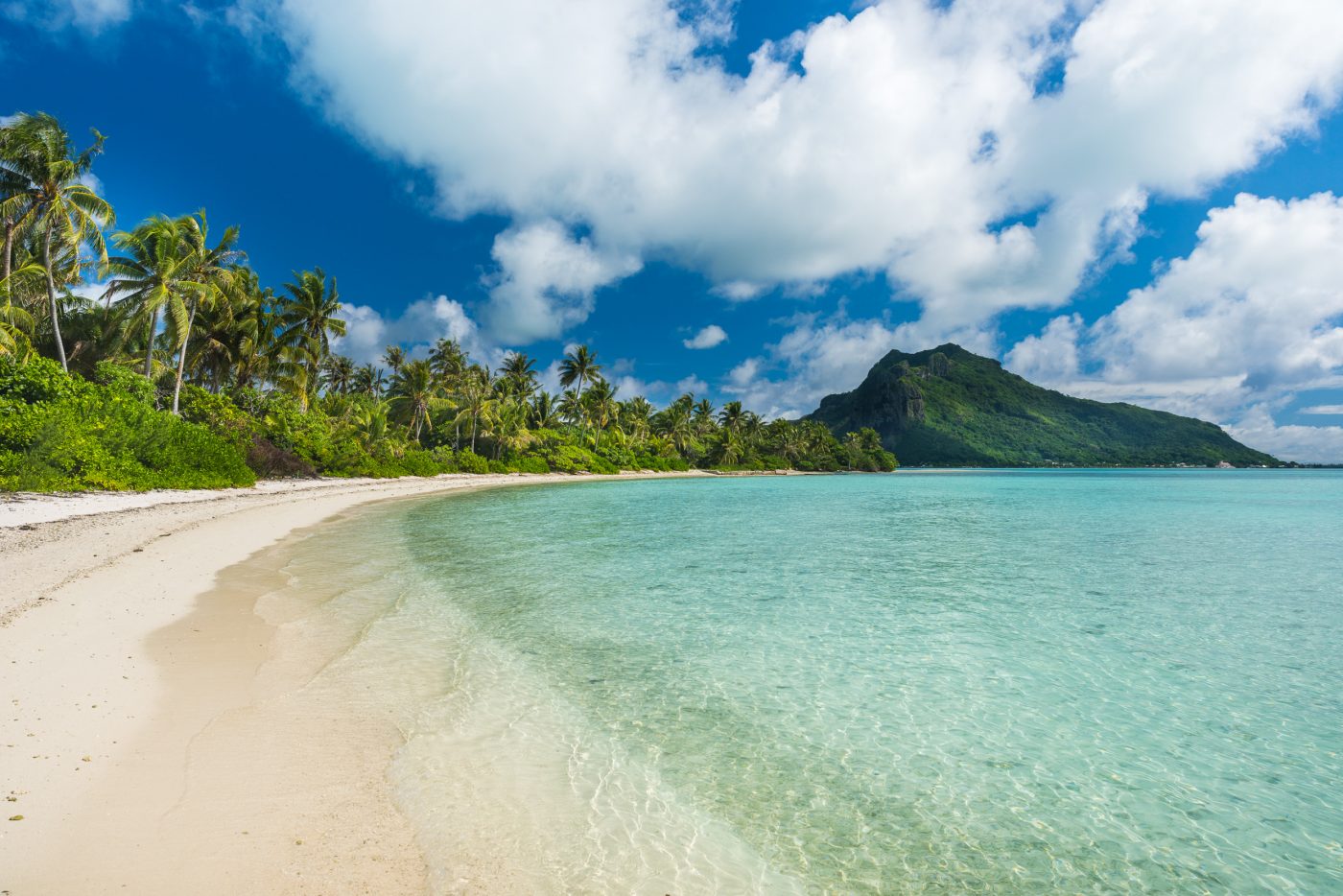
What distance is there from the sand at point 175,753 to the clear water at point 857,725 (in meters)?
0.45

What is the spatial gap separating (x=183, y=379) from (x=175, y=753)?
5006 cm

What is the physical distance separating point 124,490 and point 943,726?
27.6 metres

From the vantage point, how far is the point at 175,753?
444 centimetres

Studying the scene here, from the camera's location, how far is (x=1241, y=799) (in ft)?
15.2

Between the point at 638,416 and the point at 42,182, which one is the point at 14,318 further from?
the point at 638,416

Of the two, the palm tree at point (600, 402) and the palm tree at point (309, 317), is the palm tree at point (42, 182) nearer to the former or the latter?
the palm tree at point (309, 317)

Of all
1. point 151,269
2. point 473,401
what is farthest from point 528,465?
point 151,269

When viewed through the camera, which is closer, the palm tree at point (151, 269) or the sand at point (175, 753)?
the sand at point (175, 753)

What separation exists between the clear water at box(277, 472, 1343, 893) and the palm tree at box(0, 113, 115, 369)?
25.7 metres

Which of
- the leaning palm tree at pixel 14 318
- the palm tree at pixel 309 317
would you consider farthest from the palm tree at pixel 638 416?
the leaning palm tree at pixel 14 318

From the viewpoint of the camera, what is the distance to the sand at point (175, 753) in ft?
10.5

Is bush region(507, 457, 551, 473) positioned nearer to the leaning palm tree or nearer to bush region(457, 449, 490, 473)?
bush region(457, 449, 490, 473)

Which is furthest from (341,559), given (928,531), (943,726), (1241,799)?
(928,531)

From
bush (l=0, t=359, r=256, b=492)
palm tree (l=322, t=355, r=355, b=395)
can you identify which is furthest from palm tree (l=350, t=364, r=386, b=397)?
bush (l=0, t=359, r=256, b=492)
